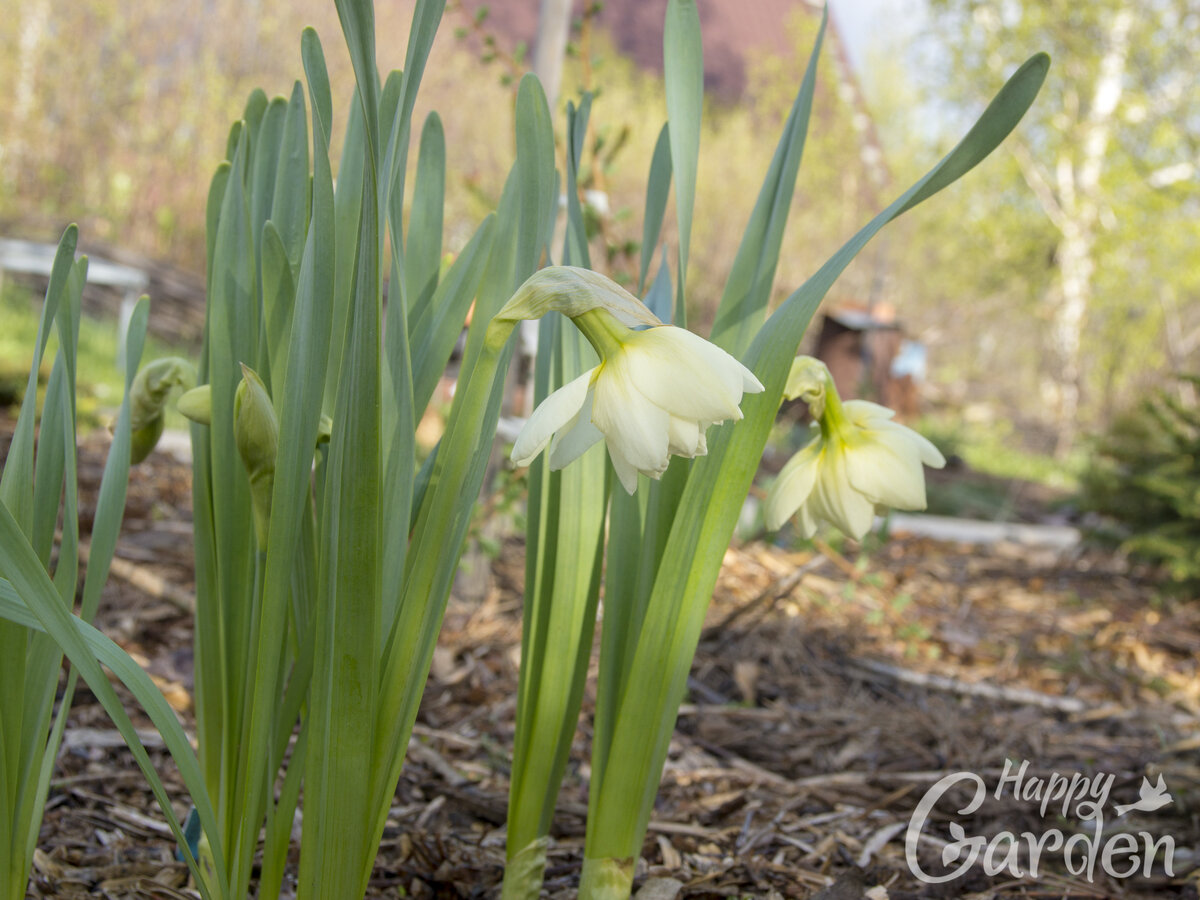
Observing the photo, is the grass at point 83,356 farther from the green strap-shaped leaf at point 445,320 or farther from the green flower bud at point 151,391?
the green strap-shaped leaf at point 445,320

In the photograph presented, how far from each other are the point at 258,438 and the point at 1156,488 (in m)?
2.70

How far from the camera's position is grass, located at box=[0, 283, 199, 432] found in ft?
9.91

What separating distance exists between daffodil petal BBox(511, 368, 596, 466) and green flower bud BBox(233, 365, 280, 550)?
206 mm

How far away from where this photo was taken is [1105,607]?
2631mm

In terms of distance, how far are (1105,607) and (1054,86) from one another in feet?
27.8

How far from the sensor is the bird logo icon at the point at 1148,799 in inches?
48.8

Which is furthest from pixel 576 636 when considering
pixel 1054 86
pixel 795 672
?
pixel 1054 86

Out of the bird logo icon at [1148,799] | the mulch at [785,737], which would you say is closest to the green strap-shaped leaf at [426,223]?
the mulch at [785,737]

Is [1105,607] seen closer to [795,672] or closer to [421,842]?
[795,672]

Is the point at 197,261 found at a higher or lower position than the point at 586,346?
higher

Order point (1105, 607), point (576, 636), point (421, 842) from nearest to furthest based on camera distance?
point (576, 636) → point (421, 842) → point (1105, 607)

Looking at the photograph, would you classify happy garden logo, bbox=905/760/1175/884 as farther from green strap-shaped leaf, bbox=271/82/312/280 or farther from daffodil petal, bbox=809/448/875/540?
green strap-shaped leaf, bbox=271/82/312/280

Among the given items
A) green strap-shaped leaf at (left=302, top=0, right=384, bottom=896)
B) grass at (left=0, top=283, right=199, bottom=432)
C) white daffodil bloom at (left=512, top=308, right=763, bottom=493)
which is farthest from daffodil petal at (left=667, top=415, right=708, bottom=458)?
grass at (left=0, top=283, right=199, bottom=432)

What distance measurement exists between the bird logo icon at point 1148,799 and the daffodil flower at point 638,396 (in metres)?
1.01
